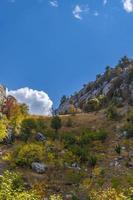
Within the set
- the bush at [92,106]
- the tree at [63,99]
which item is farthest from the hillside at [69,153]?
the tree at [63,99]

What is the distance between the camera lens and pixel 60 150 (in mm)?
34281

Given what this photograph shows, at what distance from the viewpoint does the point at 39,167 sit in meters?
30.8

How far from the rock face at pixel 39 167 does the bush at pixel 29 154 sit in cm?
46

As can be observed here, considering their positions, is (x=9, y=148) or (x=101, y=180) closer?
(x=101, y=180)

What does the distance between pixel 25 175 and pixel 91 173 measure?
472 centimetres

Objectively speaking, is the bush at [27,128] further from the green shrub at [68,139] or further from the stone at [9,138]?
the green shrub at [68,139]

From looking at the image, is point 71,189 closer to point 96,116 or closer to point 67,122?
point 67,122

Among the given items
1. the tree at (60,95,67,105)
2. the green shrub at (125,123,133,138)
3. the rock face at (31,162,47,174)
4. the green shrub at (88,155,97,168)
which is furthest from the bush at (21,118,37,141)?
the tree at (60,95,67,105)

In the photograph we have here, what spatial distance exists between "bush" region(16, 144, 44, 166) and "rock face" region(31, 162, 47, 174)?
18.3 inches

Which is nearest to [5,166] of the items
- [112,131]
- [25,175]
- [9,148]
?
[25,175]

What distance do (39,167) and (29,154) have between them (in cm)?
150

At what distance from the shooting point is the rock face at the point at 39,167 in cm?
3051

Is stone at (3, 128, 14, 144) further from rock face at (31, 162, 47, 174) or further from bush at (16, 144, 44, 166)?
rock face at (31, 162, 47, 174)

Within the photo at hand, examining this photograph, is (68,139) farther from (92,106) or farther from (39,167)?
(92,106)
